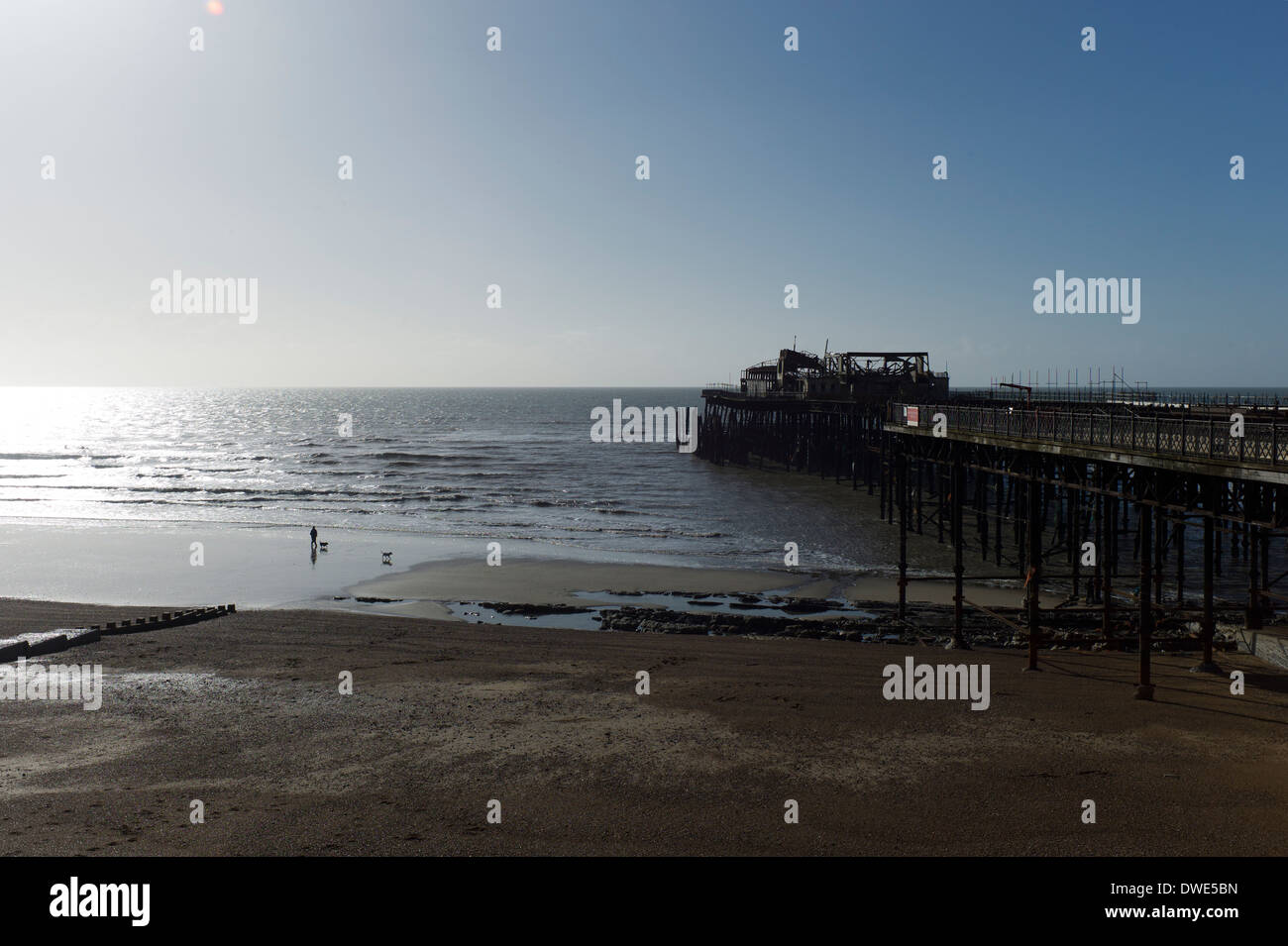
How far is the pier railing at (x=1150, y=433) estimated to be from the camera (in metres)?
12.3

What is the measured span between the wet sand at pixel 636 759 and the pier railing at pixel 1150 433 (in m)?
4.30

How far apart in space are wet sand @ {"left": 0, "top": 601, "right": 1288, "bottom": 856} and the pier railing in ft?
14.1

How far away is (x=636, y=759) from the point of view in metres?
12.7

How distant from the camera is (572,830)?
10.4m

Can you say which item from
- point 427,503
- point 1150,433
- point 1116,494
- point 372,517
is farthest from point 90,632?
point 427,503

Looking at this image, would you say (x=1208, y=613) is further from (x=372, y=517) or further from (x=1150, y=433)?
(x=372, y=517)

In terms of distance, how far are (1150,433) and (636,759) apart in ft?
33.7

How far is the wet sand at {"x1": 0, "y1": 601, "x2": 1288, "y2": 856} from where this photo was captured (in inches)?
404

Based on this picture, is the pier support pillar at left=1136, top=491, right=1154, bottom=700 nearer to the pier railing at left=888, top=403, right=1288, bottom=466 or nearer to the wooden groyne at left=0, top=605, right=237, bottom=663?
the pier railing at left=888, top=403, right=1288, bottom=466

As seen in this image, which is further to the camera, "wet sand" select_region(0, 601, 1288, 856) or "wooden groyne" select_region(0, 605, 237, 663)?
"wooden groyne" select_region(0, 605, 237, 663)

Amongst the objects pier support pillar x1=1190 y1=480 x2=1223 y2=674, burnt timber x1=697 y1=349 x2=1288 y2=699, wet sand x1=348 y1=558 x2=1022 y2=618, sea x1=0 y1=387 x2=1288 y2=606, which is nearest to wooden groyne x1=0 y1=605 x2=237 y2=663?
sea x1=0 y1=387 x2=1288 y2=606

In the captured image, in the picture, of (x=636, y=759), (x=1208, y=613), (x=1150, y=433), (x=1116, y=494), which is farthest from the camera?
(x=1208, y=613)

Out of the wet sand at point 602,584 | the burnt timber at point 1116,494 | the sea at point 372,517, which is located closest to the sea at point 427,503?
the sea at point 372,517
